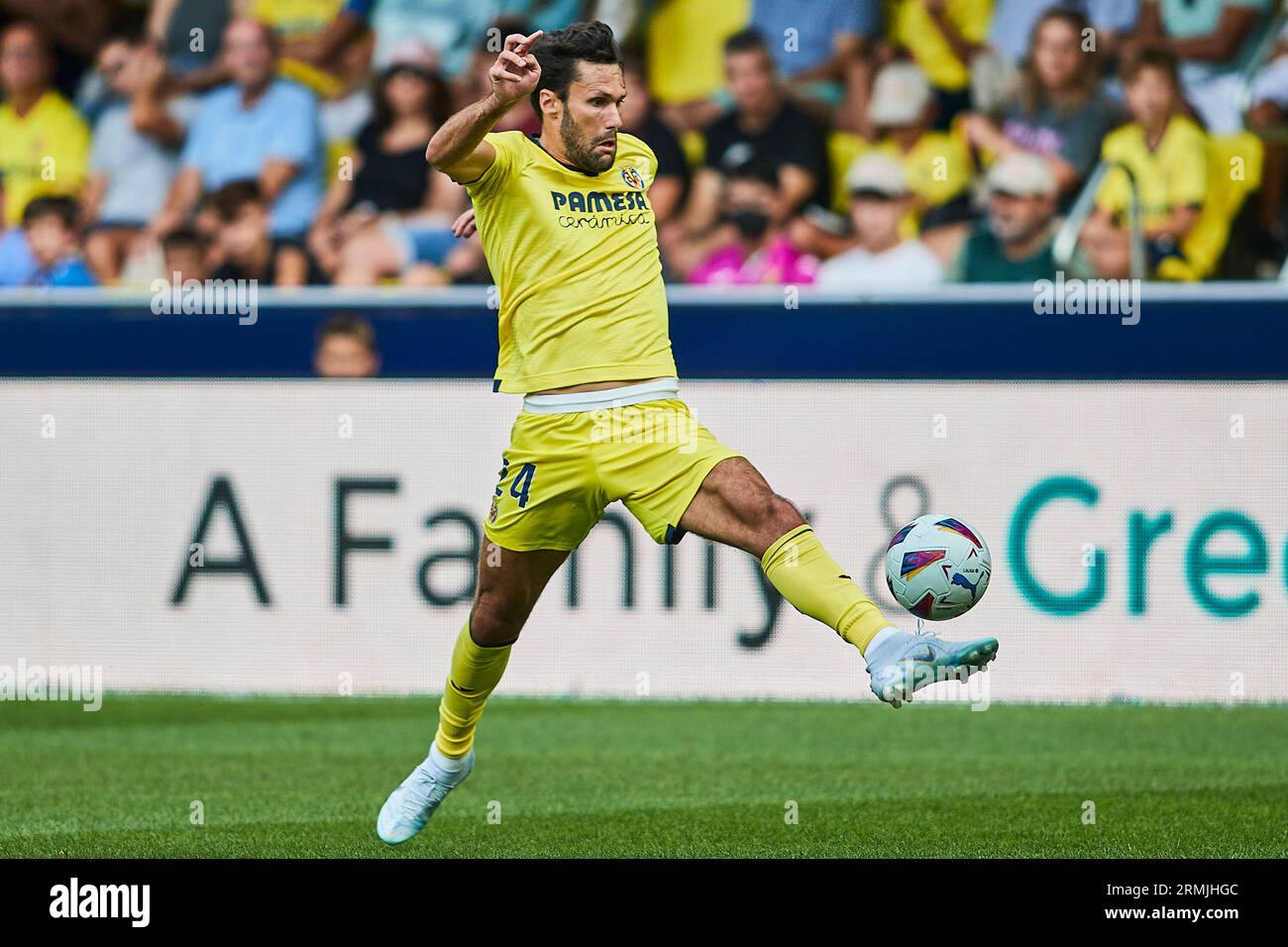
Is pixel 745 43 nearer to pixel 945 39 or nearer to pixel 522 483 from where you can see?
pixel 945 39

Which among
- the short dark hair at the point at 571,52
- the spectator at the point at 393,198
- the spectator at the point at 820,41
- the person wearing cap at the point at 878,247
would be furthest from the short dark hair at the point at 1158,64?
the short dark hair at the point at 571,52

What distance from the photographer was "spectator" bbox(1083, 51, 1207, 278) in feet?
38.6

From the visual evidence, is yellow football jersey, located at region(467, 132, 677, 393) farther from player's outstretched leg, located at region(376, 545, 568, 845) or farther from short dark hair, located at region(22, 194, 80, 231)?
short dark hair, located at region(22, 194, 80, 231)

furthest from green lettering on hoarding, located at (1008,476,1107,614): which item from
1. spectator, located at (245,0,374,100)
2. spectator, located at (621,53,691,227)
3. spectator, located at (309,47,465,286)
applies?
spectator, located at (245,0,374,100)

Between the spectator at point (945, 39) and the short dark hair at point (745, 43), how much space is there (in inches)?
32.5

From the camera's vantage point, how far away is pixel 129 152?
14.3m

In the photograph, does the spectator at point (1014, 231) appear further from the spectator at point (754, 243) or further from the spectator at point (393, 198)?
the spectator at point (393, 198)

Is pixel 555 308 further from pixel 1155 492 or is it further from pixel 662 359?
pixel 1155 492

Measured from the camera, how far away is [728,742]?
9523 millimetres

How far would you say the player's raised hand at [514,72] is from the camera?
19.6 feet

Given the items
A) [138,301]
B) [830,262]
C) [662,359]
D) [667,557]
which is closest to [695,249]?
[830,262]

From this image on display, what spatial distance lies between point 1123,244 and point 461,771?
6.00 metres

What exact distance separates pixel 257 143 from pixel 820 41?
12.3 ft

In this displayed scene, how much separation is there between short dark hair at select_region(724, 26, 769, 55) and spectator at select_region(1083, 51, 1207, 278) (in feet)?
7.39
